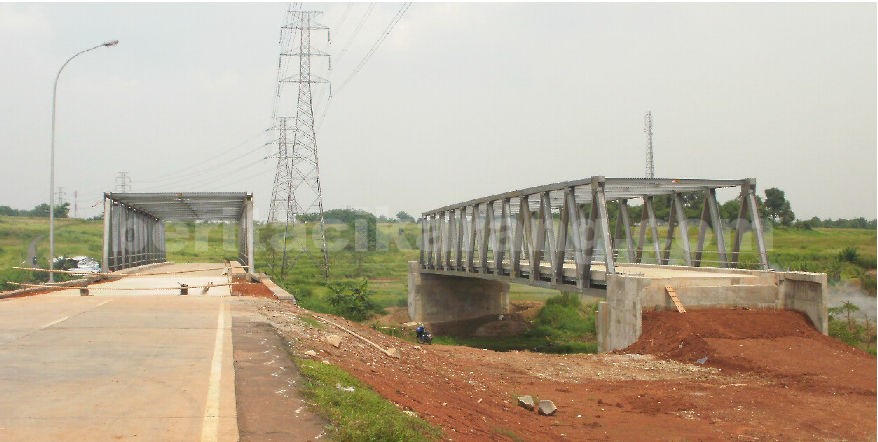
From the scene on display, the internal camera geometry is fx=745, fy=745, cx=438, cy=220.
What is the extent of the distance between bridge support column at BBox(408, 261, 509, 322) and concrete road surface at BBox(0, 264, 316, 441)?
30.3m

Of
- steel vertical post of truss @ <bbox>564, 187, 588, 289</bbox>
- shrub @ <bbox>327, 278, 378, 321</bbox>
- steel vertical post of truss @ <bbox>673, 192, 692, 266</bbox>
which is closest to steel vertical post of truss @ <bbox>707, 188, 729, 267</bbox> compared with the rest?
steel vertical post of truss @ <bbox>673, 192, 692, 266</bbox>

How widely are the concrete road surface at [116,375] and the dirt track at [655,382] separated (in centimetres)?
179

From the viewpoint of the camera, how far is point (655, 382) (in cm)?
1432

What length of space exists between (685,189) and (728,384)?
1127 cm

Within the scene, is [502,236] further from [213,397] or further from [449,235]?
[213,397]

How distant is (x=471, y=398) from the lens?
11.5 meters

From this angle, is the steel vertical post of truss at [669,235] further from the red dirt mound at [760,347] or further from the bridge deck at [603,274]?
the red dirt mound at [760,347]

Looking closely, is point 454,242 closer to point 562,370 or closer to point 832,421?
point 562,370

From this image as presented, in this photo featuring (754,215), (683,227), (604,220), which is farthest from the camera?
(683,227)

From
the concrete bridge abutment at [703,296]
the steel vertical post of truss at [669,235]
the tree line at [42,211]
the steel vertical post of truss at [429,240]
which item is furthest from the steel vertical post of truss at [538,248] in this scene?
the tree line at [42,211]

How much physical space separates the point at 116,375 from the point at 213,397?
6.10ft

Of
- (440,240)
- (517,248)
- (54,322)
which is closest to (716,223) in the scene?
(517,248)

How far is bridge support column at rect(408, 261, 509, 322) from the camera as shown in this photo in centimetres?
4550

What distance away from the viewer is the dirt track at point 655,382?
10.5 m
